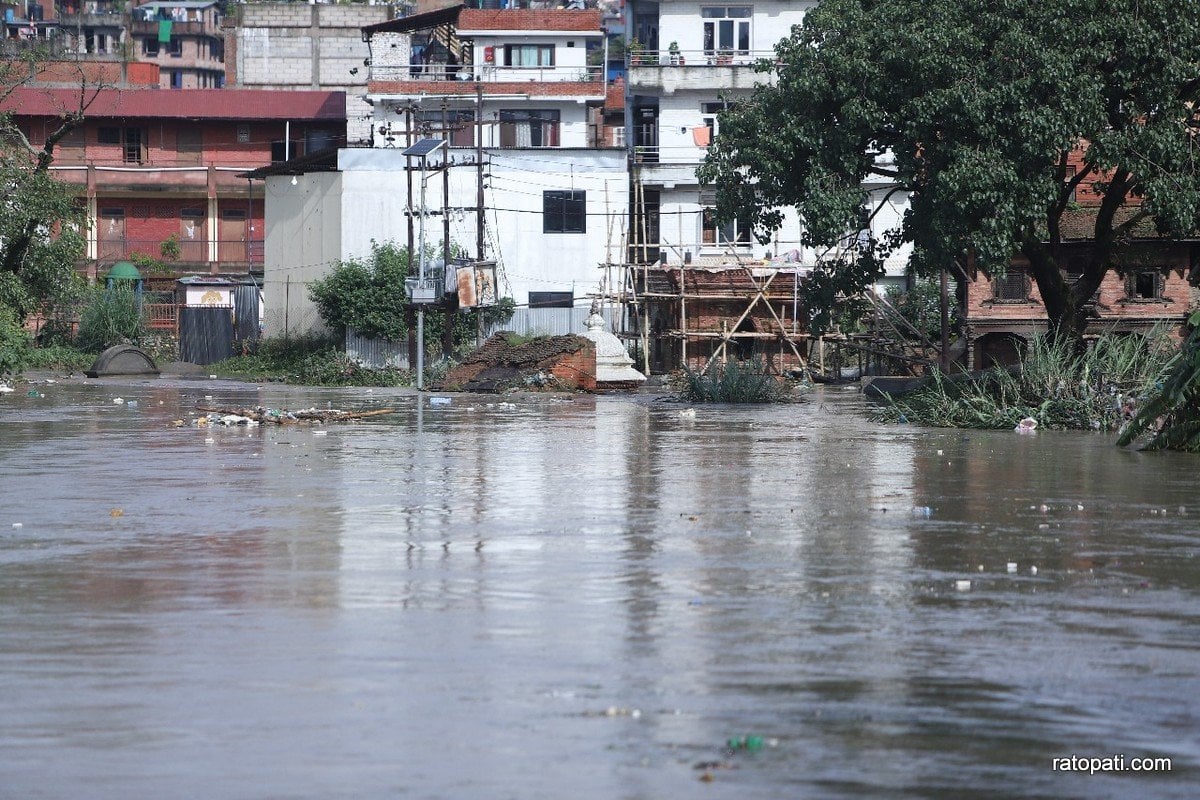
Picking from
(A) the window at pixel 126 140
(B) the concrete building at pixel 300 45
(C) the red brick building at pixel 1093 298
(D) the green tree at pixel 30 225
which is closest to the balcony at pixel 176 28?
(B) the concrete building at pixel 300 45

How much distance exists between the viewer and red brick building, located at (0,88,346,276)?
70.1 meters

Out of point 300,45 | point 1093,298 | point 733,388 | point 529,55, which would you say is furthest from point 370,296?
point 300,45

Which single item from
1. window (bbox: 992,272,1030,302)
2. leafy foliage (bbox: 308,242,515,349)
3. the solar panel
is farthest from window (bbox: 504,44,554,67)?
window (bbox: 992,272,1030,302)

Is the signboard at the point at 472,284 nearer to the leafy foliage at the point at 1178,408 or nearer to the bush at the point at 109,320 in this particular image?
the bush at the point at 109,320

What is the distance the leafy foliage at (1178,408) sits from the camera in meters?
19.3

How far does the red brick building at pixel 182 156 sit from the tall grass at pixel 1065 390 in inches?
1897

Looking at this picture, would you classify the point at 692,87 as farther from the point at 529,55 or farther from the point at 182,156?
the point at 182,156

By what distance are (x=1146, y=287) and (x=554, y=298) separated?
65.5ft

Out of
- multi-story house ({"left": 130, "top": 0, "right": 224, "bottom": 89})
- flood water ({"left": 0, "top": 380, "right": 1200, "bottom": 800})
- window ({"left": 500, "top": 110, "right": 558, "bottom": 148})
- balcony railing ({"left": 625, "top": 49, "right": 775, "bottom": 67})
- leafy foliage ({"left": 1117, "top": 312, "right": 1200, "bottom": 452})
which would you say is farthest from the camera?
multi-story house ({"left": 130, "top": 0, "right": 224, "bottom": 89})

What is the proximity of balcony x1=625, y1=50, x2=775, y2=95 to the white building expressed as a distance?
0.04 meters

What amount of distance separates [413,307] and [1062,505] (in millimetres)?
32694

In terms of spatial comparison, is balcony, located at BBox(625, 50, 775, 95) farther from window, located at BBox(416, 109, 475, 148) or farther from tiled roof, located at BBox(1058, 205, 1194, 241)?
tiled roof, located at BBox(1058, 205, 1194, 241)

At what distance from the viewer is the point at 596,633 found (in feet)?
29.6

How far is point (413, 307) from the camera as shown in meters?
45.9
